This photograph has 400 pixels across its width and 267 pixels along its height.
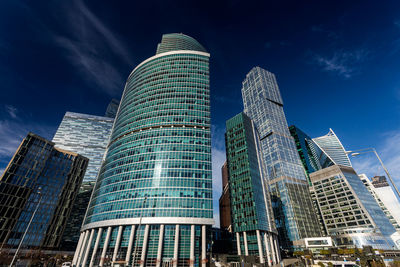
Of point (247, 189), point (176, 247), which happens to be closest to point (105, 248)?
point (176, 247)

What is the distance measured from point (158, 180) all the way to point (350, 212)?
127844 millimetres

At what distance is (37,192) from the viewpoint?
331 feet

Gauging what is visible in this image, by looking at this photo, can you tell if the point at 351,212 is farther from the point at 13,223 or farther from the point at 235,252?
the point at 13,223

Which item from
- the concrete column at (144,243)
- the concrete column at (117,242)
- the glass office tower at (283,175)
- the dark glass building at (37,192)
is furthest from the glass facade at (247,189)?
the dark glass building at (37,192)

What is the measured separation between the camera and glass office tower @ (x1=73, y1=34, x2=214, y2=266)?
230ft

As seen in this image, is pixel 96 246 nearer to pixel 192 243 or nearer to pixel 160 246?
pixel 160 246

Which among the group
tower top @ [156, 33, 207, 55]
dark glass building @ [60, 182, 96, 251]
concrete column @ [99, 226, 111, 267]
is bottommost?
concrete column @ [99, 226, 111, 267]

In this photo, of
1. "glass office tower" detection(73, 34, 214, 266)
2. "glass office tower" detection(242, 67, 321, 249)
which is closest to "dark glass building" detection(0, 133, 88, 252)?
"glass office tower" detection(73, 34, 214, 266)

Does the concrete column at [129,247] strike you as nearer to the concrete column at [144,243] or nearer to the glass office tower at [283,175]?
the concrete column at [144,243]

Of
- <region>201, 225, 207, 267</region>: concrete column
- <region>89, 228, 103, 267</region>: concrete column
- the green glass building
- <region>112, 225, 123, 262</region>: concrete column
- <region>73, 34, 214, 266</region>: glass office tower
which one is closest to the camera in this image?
<region>201, 225, 207, 267</region>: concrete column

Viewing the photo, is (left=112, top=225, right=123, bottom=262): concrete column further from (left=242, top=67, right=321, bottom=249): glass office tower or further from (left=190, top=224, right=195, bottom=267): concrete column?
(left=242, top=67, right=321, bottom=249): glass office tower

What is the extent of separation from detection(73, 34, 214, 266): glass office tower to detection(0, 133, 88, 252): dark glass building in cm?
5356

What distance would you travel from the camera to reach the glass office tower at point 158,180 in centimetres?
7000

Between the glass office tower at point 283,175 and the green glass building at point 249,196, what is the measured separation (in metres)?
26.7
